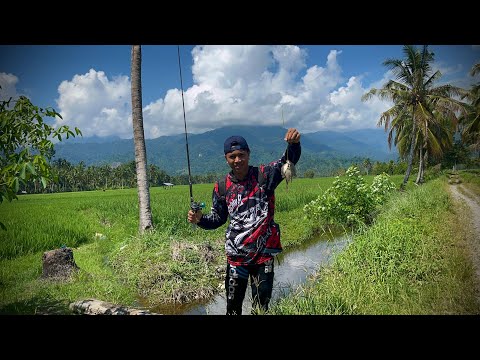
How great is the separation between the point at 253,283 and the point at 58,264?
7.98ft

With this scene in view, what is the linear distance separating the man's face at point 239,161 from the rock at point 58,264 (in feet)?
8.22

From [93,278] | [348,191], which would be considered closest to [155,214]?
[93,278]

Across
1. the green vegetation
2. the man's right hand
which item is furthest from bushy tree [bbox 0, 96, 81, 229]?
the green vegetation

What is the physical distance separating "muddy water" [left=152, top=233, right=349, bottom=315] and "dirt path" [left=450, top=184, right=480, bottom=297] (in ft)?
4.29

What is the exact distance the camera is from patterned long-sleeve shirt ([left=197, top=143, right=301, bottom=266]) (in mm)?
2172

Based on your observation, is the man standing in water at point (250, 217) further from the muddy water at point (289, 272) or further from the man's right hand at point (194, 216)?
the muddy water at point (289, 272)

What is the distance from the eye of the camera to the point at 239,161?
2.14 metres

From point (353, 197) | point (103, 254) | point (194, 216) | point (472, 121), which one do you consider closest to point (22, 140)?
point (194, 216)

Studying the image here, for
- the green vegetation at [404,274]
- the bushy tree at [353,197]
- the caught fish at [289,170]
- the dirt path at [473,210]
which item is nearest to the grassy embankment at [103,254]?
the green vegetation at [404,274]

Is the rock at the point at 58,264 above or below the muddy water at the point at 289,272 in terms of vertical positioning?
above

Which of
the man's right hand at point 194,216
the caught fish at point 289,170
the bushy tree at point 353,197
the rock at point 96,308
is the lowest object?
the rock at point 96,308

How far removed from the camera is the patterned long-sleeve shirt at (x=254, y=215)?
85.5 inches
